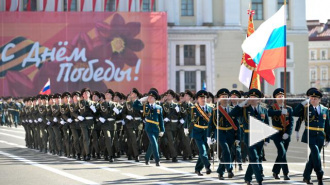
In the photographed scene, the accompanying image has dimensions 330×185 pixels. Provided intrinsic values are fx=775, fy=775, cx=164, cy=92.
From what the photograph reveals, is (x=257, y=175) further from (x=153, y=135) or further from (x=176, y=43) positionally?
(x=176, y=43)

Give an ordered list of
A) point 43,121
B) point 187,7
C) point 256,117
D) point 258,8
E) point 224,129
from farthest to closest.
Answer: point 258,8
point 187,7
point 43,121
point 224,129
point 256,117

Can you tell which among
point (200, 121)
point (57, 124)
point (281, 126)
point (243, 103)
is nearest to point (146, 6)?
point (57, 124)

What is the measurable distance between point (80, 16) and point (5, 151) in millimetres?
32194

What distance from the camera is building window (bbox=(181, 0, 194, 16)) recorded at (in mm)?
64125

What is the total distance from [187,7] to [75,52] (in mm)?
13506

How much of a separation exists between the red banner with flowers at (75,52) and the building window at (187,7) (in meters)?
9.11

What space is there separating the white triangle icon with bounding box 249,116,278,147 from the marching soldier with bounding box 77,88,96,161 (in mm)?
6948

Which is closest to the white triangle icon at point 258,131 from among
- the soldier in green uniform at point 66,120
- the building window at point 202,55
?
the soldier in green uniform at point 66,120

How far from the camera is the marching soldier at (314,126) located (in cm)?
1348

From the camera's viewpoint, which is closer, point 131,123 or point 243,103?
point 243,103

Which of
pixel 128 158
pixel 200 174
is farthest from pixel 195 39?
pixel 200 174

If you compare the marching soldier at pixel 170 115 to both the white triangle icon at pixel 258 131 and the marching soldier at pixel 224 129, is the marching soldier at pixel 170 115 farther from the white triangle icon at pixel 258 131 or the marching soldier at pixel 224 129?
the white triangle icon at pixel 258 131

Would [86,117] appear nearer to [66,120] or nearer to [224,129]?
[66,120]

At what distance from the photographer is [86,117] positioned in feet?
65.2
